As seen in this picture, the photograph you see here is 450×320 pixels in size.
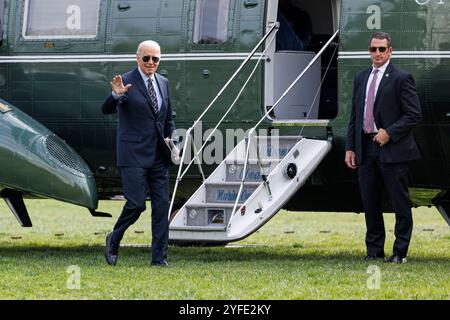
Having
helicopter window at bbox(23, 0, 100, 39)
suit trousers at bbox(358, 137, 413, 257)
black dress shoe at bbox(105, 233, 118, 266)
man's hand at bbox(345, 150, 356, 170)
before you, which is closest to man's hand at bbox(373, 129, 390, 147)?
suit trousers at bbox(358, 137, 413, 257)

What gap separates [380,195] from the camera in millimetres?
12852

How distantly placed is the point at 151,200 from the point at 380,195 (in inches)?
95.1

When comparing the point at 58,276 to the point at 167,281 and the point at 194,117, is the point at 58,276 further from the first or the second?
the point at 194,117

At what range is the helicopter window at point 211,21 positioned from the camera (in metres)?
13.9

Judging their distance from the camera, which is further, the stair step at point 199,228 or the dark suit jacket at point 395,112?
the stair step at point 199,228

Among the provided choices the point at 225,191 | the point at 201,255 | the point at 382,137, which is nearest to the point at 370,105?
the point at 382,137

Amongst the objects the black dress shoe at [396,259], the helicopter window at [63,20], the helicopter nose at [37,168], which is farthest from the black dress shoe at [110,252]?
the helicopter window at [63,20]

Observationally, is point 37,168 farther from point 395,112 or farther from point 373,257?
point 395,112

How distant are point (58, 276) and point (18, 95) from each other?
3668 mm

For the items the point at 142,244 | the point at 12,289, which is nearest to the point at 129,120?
the point at 12,289

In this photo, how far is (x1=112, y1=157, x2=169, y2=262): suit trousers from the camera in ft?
39.3

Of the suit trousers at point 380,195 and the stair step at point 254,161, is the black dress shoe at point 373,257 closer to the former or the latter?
the suit trousers at point 380,195

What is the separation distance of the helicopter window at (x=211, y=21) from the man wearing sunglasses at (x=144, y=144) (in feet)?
6.13

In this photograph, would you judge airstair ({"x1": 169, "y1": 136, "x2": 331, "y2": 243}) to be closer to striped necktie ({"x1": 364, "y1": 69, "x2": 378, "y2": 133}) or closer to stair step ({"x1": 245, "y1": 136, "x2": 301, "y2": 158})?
stair step ({"x1": 245, "y1": 136, "x2": 301, "y2": 158})
